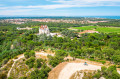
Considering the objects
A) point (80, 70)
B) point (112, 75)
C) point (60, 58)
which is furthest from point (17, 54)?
point (112, 75)

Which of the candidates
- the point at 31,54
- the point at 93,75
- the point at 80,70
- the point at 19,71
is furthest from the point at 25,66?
the point at 93,75

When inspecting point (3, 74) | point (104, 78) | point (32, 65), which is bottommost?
point (3, 74)

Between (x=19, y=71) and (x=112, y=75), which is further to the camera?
(x=19, y=71)

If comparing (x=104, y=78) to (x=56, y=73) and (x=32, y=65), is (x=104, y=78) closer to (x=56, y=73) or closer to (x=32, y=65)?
(x=56, y=73)

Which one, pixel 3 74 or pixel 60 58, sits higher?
pixel 60 58

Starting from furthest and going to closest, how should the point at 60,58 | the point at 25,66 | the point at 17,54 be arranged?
the point at 17,54 < the point at 25,66 < the point at 60,58

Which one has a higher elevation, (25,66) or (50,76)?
(50,76)

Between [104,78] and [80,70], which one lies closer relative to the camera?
[104,78]

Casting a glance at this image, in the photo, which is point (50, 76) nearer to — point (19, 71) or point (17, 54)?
point (19, 71)

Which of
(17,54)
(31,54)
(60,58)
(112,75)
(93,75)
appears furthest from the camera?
(17,54)
